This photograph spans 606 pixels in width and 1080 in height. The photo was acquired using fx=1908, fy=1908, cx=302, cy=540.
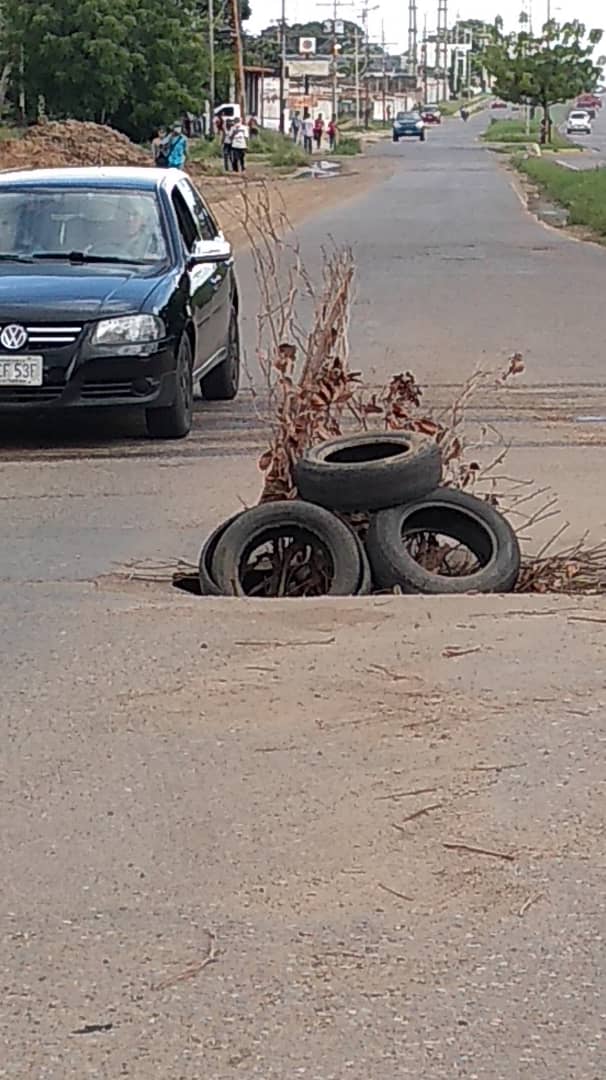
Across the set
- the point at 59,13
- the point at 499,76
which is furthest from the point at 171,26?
the point at 499,76

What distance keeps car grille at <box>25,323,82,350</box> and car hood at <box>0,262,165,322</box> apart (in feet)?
0.15

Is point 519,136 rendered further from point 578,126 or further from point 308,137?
point 308,137

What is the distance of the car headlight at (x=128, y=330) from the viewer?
1110 centimetres

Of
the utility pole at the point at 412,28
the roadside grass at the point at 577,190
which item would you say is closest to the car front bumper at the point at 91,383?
the roadside grass at the point at 577,190

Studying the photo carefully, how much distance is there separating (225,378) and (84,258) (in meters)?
1.91

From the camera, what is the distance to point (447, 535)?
8.05 metres

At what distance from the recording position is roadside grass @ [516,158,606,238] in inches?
1406

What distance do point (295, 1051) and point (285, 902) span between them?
2.64 ft

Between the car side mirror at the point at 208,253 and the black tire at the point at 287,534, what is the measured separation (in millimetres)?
4464

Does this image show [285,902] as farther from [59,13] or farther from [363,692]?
[59,13]

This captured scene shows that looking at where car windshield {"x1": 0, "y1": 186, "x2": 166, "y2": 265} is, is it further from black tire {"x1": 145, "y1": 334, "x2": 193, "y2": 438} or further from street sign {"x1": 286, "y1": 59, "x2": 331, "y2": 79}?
street sign {"x1": 286, "y1": 59, "x2": 331, "y2": 79}

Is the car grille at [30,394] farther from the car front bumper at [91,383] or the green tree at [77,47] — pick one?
the green tree at [77,47]

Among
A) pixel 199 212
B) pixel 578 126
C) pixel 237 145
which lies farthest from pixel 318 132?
pixel 199 212

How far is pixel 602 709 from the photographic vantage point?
625 centimetres
